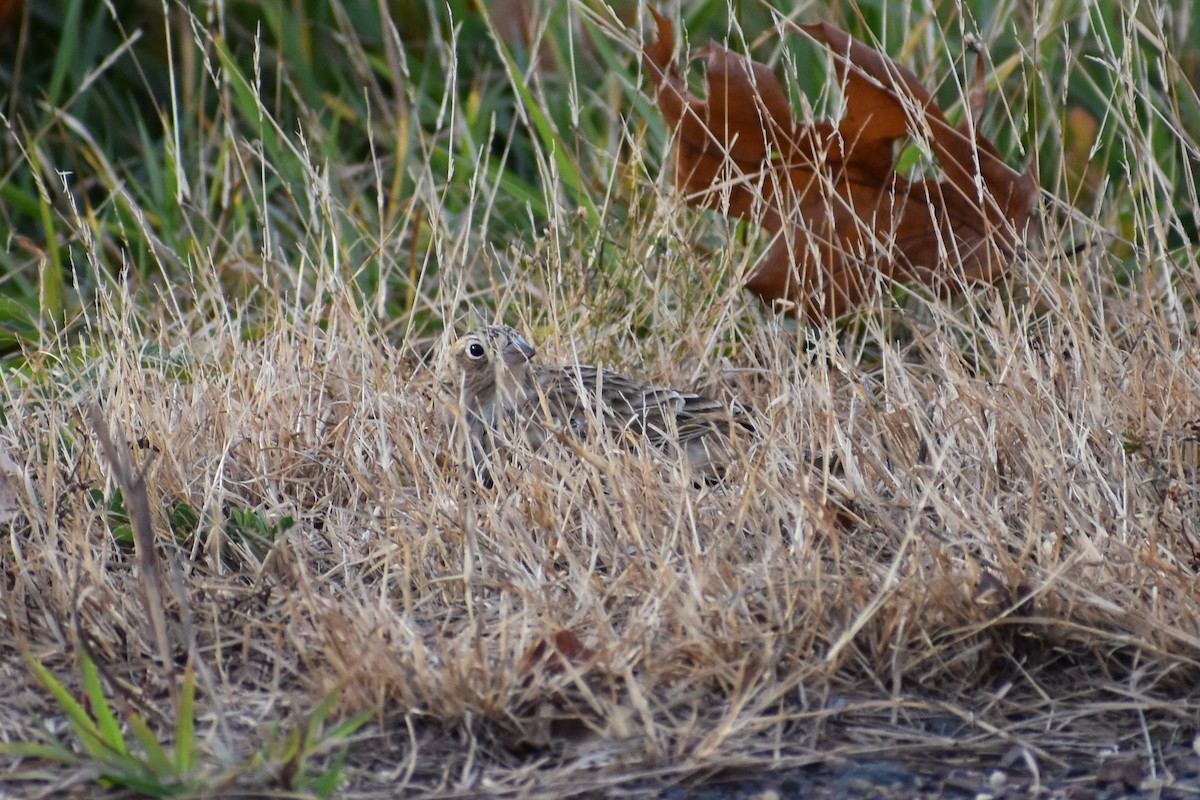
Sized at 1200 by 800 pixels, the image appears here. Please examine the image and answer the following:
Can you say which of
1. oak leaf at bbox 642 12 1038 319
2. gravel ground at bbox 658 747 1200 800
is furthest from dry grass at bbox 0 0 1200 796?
oak leaf at bbox 642 12 1038 319

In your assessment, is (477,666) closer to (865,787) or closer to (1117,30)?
(865,787)

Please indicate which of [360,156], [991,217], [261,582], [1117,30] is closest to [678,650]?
[261,582]

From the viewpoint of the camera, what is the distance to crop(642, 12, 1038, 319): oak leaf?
4488 millimetres

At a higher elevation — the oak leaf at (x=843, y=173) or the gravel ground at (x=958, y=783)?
the oak leaf at (x=843, y=173)

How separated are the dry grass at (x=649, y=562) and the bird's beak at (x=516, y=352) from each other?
25 cm

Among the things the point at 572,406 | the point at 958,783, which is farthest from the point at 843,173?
the point at 958,783

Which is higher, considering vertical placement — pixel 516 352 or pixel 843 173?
pixel 843 173

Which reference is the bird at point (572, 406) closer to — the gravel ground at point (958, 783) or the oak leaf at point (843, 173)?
the oak leaf at point (843, 173)

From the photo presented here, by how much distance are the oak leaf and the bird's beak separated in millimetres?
680

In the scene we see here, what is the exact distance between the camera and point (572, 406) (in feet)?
13.8

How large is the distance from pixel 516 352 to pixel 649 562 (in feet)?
3.73

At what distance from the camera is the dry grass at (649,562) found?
107 inches

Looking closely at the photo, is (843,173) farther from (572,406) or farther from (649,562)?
(649,562)

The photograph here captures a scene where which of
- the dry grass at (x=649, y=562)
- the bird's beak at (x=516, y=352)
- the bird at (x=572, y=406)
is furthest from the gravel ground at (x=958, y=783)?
the bird's beak at (x=516, y=352)
